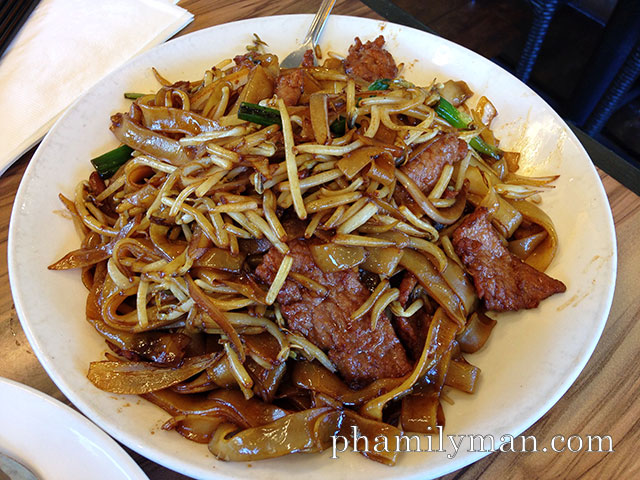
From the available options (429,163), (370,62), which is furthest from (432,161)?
(370,62)

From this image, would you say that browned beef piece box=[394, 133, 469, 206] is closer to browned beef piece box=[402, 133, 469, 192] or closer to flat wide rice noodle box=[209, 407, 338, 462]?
browned beef piece box=[402, 133, 469, 192]

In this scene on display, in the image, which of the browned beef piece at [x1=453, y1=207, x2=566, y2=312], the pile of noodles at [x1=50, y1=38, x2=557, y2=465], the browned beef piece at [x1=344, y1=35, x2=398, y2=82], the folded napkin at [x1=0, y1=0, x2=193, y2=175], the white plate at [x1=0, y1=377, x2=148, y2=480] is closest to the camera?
the white plate at [x1=0, y1=377, x2=148, y2=480]

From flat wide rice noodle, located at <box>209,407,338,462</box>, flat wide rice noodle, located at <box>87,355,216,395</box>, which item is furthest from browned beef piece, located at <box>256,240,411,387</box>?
flat wide rice noodle, located at <box>87,355,216,395</box>

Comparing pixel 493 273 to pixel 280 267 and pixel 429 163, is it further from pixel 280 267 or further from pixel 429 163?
pixel 280 267

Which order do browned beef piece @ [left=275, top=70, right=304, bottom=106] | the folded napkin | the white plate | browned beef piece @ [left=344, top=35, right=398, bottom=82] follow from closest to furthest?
the white plate, browned beef piece @ [left=275, top=70, right=304, bottom=106], browned beef piece @ [left=344, top=35, right=398, bottom=82], the folded napkin

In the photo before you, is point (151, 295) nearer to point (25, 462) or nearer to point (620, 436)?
point (25, 462)

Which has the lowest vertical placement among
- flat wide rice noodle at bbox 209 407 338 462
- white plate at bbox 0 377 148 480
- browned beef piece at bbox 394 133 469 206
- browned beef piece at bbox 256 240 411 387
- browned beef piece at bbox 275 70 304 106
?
white plate at bbox 0 377 148 480

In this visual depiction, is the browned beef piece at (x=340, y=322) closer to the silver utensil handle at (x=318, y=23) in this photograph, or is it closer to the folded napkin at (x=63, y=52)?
the silver utensil handle at (x=318, y=23)
